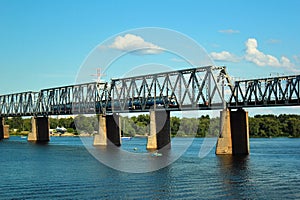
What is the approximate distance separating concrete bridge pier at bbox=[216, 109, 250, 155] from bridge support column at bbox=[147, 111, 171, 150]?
24.2 meters

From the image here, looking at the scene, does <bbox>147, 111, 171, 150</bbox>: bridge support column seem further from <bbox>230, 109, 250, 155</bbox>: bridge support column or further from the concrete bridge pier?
<bbox>230, 109, 250, 155</bbox>: bridge support column

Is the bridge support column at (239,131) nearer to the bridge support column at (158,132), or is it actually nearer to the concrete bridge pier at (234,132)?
the concrete bridge pier at (234,132)

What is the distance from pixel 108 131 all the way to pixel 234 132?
54.5 meters

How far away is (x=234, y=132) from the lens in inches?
4183

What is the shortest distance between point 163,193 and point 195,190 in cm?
415

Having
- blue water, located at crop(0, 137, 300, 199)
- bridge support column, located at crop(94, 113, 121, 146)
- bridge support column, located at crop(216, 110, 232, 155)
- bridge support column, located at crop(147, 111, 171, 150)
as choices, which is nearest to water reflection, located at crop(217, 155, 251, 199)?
blue water, located at crop(0, 137, 300, 199)

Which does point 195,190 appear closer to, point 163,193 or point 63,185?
point 163,193

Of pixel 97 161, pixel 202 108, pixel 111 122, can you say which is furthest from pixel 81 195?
pixel 111 122

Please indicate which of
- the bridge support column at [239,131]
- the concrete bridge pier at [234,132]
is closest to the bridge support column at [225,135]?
the concrete bridge pier at [234,132]

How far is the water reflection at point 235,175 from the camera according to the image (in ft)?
194

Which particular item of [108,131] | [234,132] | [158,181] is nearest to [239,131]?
[234,132]

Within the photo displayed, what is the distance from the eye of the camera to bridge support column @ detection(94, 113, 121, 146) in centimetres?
15125

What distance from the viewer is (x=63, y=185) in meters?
63.6

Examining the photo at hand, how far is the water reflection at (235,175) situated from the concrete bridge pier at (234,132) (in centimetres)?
Answer: 336
